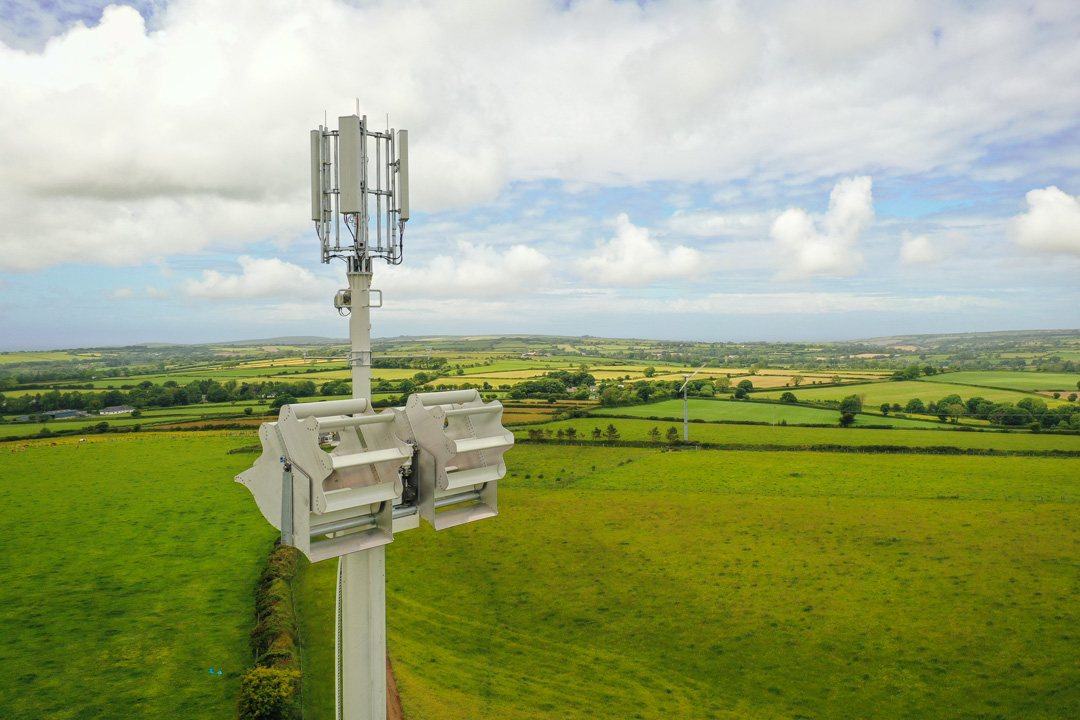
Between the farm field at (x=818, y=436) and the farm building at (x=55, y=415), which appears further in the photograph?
the farm building at (x=55, y=415)

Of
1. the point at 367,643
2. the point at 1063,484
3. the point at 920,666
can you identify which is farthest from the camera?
the point at 1063,484

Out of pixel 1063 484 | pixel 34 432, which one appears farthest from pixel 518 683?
pixel 34 432

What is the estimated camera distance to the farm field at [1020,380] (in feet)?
301

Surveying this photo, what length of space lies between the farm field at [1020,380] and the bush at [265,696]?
10716cm

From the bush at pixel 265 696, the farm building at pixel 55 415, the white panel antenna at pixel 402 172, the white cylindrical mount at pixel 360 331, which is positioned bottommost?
the bush at pixel 265 696

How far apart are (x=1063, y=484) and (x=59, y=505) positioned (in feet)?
225

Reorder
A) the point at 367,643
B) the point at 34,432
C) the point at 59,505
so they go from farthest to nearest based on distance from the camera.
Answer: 1. the point at 34,432
2. the point at 59,505
3. the point at 367,643

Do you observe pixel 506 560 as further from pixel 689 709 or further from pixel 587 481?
pixel 587 481

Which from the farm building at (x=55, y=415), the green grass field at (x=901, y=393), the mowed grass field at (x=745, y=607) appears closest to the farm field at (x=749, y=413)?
the green grass field at (x=901, y=393)

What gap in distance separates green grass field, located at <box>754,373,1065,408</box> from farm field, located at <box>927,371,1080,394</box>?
537cm

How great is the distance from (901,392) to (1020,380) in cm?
2867

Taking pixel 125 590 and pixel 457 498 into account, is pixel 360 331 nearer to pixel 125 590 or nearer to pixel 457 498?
pixel 457 498

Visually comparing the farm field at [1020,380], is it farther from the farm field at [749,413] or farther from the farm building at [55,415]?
the farm building at [55,415]

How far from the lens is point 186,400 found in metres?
80.8
